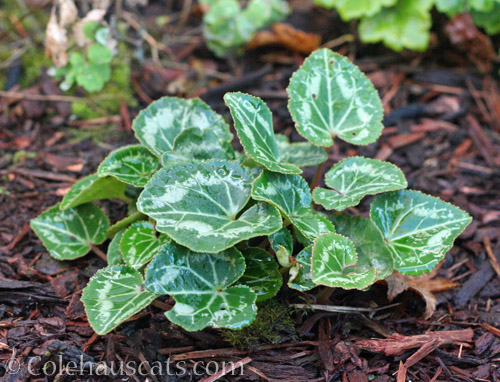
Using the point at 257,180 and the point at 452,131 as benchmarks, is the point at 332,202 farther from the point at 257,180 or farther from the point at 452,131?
the point at 452,131

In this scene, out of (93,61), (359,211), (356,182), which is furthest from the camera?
(93,61)

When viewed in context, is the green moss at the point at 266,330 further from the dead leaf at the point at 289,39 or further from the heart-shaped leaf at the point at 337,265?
the dead leaf at the point at 289,39

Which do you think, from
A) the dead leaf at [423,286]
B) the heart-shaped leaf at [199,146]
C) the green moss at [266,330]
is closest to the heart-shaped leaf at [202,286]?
the green moss at [266,330]

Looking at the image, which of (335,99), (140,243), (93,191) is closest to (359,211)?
(335,99)

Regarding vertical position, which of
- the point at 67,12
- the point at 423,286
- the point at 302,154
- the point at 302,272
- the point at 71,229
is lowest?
the point at 423,286

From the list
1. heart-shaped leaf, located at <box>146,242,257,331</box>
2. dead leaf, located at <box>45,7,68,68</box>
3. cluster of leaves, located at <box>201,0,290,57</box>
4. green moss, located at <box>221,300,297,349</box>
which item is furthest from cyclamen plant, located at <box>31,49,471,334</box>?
cluster of leaves, located at <box>201,0,290,57</box>

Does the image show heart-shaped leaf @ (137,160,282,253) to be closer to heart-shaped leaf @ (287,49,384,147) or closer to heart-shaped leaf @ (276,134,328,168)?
heart-shaped leaf @ (276,134,328,168)

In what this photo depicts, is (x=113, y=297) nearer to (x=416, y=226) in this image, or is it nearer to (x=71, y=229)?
(x=71, y=229)

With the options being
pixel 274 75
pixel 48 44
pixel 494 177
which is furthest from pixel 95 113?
pixel 494 177
